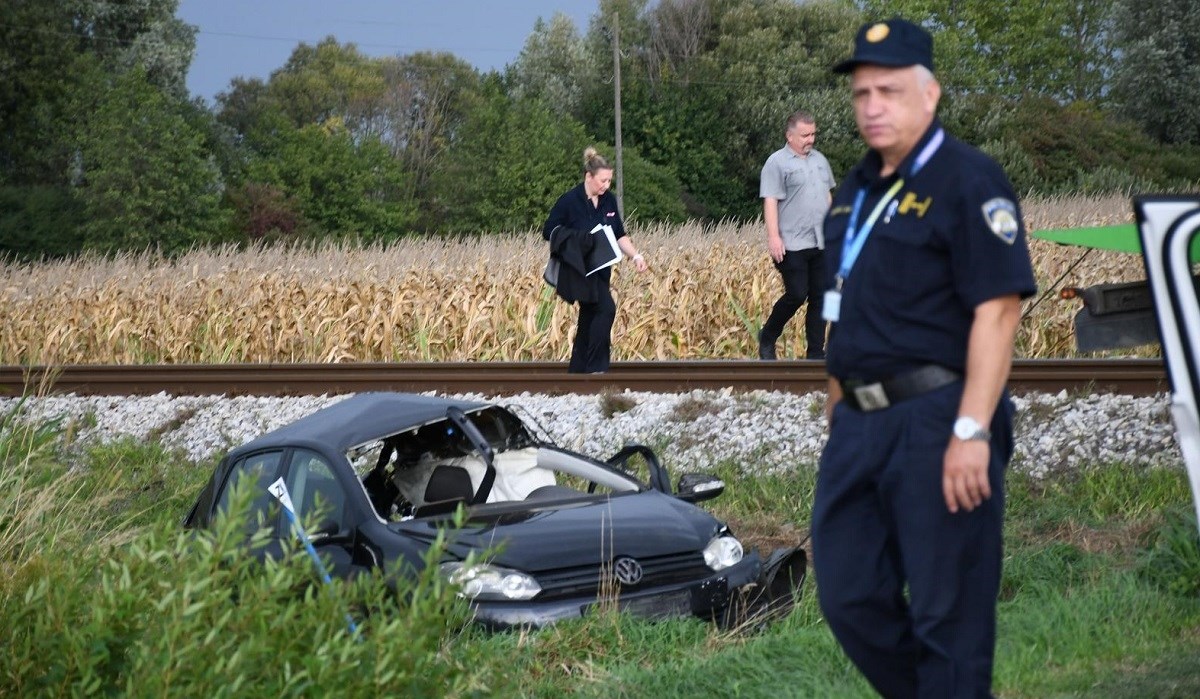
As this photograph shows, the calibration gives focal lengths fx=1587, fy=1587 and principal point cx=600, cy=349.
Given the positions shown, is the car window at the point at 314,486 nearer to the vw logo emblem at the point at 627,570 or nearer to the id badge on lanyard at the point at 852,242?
the vw logo emblem at the point at 627,570

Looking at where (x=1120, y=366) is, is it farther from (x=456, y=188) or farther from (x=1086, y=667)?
(x=456, y=188)

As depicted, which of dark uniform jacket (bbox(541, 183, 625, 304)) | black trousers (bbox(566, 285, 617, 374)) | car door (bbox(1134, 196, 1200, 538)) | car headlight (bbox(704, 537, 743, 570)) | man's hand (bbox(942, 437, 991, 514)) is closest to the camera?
man's hand (bbox(942, 437, 991, 514))

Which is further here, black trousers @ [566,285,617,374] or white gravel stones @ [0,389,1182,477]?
black trousers @ [566,285,617,374]

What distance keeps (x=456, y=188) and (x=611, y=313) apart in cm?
4054

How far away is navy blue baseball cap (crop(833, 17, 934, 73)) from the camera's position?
13.5 ft

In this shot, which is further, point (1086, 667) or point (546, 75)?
point (546, 75)

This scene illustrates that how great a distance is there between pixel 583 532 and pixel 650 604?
452 mm

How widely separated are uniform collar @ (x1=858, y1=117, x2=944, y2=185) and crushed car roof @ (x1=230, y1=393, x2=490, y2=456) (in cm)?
364

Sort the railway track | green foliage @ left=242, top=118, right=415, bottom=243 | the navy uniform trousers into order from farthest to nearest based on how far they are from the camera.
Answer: green foliage @ left=242, top=118, right=415, bottom=243
the railway track
the navy uniform trousers

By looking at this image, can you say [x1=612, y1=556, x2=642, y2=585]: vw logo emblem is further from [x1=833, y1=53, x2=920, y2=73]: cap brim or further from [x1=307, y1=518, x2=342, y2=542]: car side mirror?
[x1=833, y1=53, x2=920, y2=73]: cap brim

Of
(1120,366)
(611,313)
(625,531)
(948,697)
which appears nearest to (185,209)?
(611,313)

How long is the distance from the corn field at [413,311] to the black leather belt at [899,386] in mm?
11654

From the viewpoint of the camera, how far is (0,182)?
49.7 metres

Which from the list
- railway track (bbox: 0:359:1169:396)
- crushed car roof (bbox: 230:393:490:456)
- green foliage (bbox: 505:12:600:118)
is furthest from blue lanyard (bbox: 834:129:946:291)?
green foliage (bbox: 505:12:600:118)
